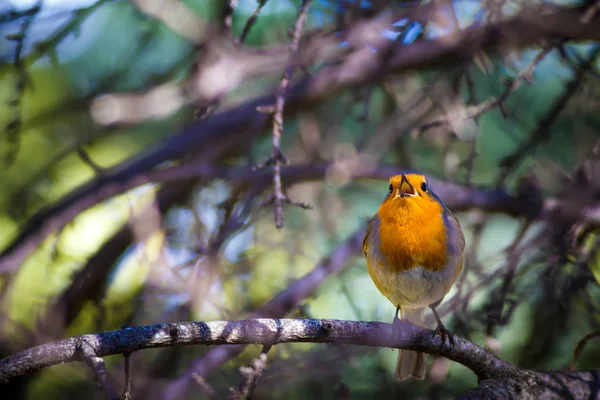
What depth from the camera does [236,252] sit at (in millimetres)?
4621

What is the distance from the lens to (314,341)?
2297mm

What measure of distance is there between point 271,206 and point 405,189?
Result: 102 cm

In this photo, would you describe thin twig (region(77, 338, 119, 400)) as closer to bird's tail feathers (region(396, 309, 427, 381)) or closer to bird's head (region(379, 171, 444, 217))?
bird's head (region(379, 171, 444, 217))

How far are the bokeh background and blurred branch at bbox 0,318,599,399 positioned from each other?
1.40ft

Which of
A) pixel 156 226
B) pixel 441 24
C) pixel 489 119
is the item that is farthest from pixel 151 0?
pixel 489 119

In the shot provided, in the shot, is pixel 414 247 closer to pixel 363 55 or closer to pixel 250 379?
pixel 250 379

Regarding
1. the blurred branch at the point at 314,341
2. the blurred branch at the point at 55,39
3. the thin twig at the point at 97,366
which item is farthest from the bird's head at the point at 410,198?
the thin twig at the point at 97,366

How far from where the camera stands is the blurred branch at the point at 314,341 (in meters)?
1.80

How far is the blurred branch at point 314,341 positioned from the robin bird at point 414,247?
599 millimetres

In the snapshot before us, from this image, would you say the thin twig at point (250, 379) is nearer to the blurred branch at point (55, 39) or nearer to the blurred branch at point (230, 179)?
the blurred branch at point (230, 179)

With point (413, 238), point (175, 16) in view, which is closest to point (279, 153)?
point (413, 238)

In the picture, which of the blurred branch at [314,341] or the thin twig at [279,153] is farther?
the thin twig at [279,153]

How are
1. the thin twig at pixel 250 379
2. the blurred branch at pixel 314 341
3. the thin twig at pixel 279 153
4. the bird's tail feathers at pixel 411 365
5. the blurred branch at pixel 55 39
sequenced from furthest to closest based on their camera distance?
the bird's tail feathers at pixel 411 365 → the blurred branch at pixel 55 39 → the thin twig at pixel 279 153 → the thin twig at pixel 250 379 → the blurred branch at pixel 314 341

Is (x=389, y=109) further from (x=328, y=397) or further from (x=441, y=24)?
(x=328, y=397)
